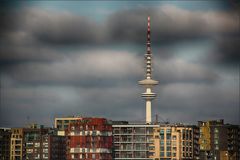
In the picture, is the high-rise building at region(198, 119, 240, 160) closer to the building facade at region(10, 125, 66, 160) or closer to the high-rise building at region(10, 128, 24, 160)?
the building facade at region(10, 125, 66, 160)

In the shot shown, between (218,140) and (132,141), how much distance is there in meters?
19.2

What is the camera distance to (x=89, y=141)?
481ft

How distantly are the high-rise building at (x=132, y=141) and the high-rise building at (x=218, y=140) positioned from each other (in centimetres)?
1326

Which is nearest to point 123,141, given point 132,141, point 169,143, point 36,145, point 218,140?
point 132,141

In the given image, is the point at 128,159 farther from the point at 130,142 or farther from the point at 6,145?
the point at 6,145

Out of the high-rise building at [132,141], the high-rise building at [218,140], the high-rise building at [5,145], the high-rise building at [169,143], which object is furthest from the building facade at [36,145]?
the high-rise building at [218,140]

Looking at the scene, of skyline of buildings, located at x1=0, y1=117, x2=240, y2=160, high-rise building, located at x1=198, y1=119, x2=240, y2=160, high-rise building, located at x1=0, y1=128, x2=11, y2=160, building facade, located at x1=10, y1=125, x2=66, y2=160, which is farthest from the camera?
high-rise building, located at x1=0, y1=128, x2=11, y2=160

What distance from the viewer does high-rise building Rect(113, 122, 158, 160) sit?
530 feet

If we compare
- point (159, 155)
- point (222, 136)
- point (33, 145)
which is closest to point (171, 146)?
point (159, 155)

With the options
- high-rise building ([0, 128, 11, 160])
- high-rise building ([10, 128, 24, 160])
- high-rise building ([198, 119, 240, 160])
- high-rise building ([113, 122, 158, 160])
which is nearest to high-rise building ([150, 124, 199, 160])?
high-rise building ([113, 122, 158, 160])

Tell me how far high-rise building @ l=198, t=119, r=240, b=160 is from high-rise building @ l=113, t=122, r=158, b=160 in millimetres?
13261

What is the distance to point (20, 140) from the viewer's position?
573ft

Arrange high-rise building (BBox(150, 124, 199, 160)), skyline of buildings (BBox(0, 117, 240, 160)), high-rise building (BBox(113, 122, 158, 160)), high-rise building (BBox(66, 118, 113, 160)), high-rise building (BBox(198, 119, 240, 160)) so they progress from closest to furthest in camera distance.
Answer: high-rise building (BBox(66, 118, 113, 160))
skyline of buildings (BBox(0, 117, 240, 160))
high-rise building (BBox(113, 122, 158, 160))
high-rise building (BBox(150, 124, 199, 160))
high-rise building (BBox(198, 119, 240, 160))

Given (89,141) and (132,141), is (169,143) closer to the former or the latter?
(132,141)
